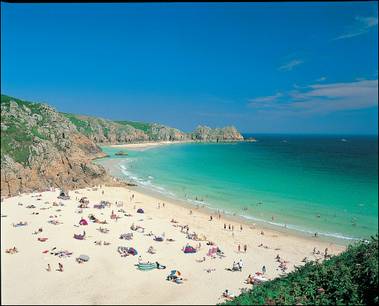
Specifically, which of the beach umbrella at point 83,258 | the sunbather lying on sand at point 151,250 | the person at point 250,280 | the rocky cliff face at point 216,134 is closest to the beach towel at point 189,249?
the sunbather lying on sand at point 151,250

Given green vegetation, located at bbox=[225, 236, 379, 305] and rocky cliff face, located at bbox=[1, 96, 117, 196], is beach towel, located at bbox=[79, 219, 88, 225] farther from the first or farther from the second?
green vegetation, located at bbox=[225, 236, 379, 305]

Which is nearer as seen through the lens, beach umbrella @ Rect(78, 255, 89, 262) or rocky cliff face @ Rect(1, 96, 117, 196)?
beach umbrella @ Rect(78, 255, 89, 262)

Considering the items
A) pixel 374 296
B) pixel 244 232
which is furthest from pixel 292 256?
pixel 374 296

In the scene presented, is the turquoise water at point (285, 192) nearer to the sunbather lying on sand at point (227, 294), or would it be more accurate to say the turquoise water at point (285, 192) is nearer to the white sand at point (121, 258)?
the white sand at point (121, 258)

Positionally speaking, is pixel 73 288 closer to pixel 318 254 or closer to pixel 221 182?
pixel 318 254

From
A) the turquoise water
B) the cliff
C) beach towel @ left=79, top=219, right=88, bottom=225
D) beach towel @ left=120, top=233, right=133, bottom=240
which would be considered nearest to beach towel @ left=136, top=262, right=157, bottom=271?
beach towel @ left=120, top=233, right=133, bottom=240

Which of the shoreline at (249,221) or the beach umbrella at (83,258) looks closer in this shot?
the beach umbrella at (83,258)
